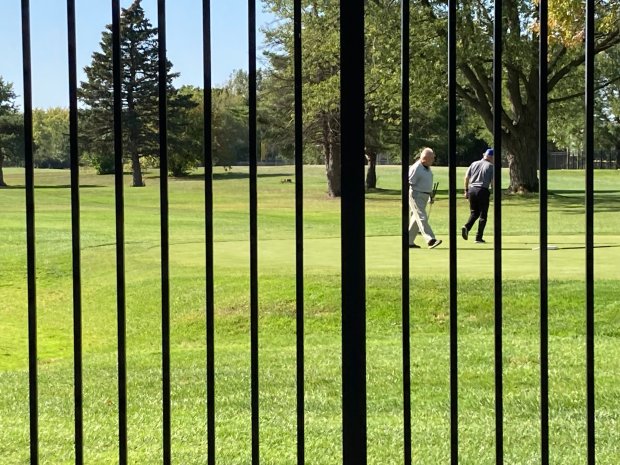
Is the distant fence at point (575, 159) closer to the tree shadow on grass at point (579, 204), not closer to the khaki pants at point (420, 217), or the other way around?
the tree shadow on grass at point (579, 204)

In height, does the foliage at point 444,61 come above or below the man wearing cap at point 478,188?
above

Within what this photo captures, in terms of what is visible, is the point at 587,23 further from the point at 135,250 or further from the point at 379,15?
the point at 379,15

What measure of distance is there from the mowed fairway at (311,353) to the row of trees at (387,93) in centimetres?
1011

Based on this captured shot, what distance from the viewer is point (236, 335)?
10055 millimetres

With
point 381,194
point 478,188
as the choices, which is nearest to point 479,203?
point 478,188

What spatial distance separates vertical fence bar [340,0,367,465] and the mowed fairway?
160 cm

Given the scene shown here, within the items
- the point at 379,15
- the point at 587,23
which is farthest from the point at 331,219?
the point at 587,23

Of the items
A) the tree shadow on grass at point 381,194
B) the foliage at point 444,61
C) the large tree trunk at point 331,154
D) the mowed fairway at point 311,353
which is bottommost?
the mowed fairway at point 311,353

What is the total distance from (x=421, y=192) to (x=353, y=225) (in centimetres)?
1295

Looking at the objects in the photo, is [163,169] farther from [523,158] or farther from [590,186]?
[523,158]

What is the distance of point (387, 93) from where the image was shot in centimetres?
3262

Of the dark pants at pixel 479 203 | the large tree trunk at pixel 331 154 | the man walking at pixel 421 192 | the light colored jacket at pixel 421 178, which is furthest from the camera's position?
the large tree trunk at pixel 331 154

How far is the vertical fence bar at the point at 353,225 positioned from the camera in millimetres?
2480

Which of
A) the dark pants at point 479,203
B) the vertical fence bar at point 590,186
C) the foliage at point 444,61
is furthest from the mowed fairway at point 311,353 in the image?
the foliage at point 444,61
